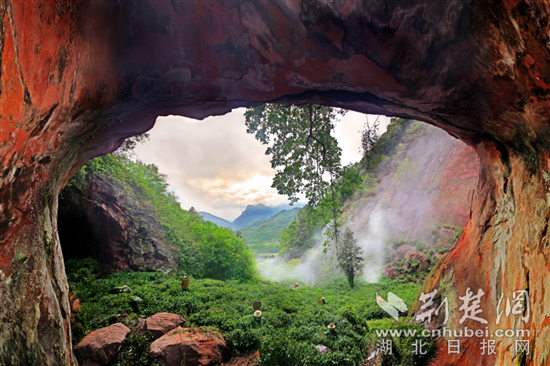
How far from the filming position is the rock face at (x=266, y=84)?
250cm

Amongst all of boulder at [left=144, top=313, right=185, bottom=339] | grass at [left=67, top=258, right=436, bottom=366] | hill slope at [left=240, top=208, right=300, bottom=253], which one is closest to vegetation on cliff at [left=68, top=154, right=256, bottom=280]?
grass at [left=67, top=258, right=436, bottom=366]

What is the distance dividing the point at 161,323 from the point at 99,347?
4.09 ft

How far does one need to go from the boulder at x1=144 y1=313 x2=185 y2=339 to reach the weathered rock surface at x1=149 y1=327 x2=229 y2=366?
33cm

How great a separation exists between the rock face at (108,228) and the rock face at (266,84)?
7.91m

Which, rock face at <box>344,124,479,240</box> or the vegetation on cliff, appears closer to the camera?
the vegetation on cliff

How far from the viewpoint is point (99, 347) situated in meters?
4.27

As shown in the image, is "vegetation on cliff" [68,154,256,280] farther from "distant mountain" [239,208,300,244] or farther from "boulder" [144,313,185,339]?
"distant mountain" [239,208,300,244]

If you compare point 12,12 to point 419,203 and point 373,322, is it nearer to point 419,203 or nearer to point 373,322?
point 373,322

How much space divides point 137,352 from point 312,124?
7391 millimetres

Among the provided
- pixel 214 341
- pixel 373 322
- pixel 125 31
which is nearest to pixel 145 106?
pixel 125 31

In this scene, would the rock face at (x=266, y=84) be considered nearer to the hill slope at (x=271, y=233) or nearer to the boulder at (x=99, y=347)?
the boulder at (x=99, y=347)

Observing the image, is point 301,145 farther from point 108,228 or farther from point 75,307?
point 108,228

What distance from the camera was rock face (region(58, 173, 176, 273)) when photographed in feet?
33.6

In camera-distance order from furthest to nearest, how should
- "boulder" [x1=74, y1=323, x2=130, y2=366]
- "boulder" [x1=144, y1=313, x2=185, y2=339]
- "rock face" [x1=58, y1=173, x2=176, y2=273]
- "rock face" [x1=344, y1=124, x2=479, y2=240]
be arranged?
"rock face" [x1=344, y1=124, x2=479, y2=240] → "rock face" [x1=58, y1=173, x2=176, y2=273] → "boulder" [x1=144, y1=313, x2=185, y2=339] → "boulder" [x1=74, y1=323, x2=130, y2=366]
